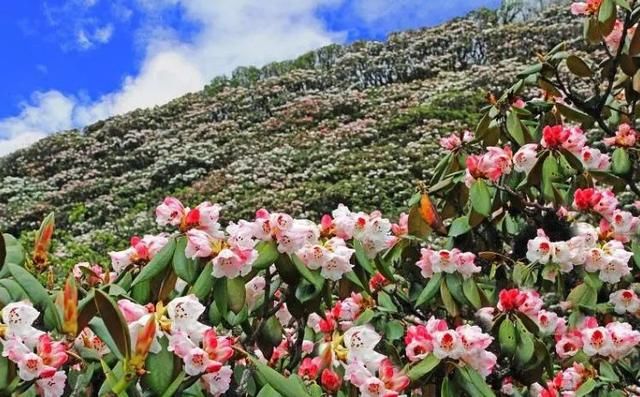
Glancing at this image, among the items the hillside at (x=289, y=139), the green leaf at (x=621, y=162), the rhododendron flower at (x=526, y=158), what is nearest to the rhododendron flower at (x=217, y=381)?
the rhododendron flower at (x=526, y=158)

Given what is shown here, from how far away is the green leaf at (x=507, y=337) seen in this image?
1933mm

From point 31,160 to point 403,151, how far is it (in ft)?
36.9

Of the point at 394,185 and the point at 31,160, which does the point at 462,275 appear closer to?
the point at 394,185

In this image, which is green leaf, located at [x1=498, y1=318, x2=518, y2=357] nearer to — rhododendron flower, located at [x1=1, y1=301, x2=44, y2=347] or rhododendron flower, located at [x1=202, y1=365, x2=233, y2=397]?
rhododendron flower, located at [x1=202, y1=365, x2=233, y2=397]

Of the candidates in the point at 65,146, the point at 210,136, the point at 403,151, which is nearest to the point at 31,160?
the point at 65,146

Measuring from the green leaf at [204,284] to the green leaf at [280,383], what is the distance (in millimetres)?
240

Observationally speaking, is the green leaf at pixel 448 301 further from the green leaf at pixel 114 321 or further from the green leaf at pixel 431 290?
the green leaf at pixel 114 321

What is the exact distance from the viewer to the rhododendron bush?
57.9 inches

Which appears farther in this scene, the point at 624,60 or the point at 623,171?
the point at 624,60

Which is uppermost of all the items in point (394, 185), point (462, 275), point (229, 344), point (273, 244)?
point (273, 244)

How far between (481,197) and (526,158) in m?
0.27

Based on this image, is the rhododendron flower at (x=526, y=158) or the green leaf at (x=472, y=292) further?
the rhododendron flower at (x=526, y=158)

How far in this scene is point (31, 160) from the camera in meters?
20.4

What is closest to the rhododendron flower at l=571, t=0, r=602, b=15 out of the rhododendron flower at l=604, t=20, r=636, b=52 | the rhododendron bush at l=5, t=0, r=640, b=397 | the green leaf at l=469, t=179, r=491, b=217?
the rhododendron bush at l=5, t=0, r=640, b=397
